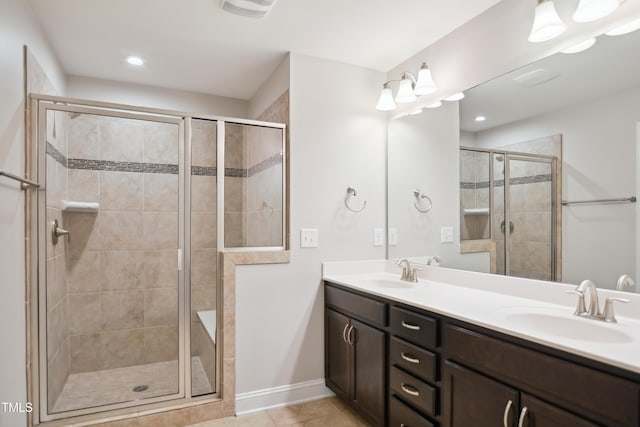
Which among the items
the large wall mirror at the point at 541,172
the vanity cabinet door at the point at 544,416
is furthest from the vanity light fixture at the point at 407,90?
the vanity cabinet door at the point at 544,416

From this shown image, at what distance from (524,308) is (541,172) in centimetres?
70

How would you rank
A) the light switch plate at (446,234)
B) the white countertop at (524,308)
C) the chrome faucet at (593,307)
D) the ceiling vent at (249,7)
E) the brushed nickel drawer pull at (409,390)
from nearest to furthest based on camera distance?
1. the white countertop at (524,308)
2. the chrome faucet at (593,307)
3. the brushed nickel drawer pull at (409,390)
4. the ceiling vent at (249,7)
5. the light switch plate at (446,234)

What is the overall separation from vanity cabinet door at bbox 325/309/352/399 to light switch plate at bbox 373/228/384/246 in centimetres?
65

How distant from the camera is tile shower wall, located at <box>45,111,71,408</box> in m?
2.02

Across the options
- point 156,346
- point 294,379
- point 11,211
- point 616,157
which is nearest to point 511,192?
point 616,157

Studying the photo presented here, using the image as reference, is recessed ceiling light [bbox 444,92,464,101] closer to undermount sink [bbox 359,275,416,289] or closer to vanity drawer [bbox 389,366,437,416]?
undermount sink [bbox 359,275,416,289]

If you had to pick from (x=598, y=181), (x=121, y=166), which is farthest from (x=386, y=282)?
(x=121, y=166)

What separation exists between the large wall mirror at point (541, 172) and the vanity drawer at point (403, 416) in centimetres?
89

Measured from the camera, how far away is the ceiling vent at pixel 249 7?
1.92 meters

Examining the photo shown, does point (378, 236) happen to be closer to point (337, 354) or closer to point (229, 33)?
point (337, 354)

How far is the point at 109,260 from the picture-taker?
2176mm

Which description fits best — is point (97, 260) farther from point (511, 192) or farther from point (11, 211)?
point (511, 192)

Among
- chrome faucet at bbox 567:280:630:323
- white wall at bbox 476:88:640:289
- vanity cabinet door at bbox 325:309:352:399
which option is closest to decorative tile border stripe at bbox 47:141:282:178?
vanity cabinet door at bbox 325:309:352:399

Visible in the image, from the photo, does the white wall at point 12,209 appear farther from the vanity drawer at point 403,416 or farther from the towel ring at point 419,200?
the towel ring at point 419,200
